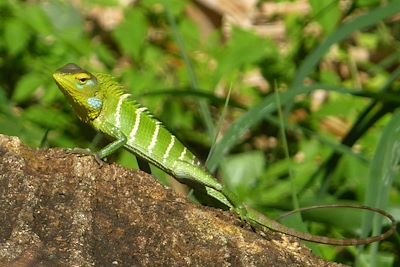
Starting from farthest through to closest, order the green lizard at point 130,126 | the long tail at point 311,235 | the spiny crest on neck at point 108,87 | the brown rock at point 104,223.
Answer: the spiny crest on neck at point 108,87
the green lizard at point 130,126
the long tail at point 311,235
the brown rock at point 104,223

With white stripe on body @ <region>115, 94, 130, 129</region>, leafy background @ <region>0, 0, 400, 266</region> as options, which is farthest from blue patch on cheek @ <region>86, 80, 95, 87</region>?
leafy background @ <region>0, 0, 400, 266</region>

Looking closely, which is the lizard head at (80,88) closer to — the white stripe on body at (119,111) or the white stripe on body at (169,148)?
the white stripe on body at (119,111)

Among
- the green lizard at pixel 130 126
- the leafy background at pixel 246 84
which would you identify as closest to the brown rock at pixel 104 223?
the green lizard at pixel 130 126

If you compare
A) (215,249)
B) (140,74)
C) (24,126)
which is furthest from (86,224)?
(140,74)

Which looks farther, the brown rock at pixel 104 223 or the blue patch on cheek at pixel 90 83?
the blue patch on cheek at pixel 90 83

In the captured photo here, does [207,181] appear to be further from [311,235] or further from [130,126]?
[311,235]

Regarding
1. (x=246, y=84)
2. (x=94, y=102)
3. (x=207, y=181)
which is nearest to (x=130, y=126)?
(x=94, y=102)

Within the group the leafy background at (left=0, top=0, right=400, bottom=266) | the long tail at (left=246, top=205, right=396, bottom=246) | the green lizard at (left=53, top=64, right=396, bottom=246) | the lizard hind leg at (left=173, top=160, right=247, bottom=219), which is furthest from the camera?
the leafy background at (left=0, top=0, right=400, bottom=266)

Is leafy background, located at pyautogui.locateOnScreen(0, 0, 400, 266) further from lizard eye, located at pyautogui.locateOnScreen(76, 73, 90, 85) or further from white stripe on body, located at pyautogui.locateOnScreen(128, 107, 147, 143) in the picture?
lizard eye, located at pyautogui.locateOnScreen(76, 73, 90, 85)
